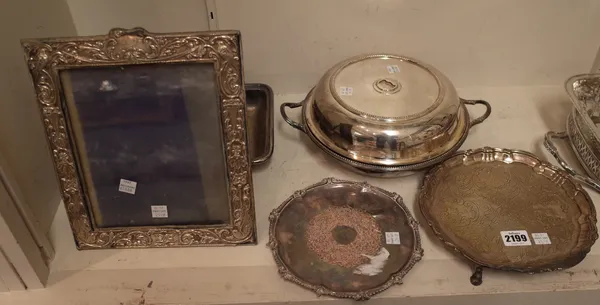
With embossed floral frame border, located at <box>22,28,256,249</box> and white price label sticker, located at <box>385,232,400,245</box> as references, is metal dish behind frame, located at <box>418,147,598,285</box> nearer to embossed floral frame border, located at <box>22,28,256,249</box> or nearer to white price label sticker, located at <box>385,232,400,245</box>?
white price label sticker, located at <box>385,232,400,245</box>

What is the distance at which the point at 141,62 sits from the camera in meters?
0.71

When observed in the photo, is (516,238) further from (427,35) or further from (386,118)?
(427,35)

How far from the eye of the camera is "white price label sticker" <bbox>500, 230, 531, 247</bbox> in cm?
86

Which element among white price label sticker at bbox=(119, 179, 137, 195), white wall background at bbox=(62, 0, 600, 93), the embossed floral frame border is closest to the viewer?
the embossed floral frame border

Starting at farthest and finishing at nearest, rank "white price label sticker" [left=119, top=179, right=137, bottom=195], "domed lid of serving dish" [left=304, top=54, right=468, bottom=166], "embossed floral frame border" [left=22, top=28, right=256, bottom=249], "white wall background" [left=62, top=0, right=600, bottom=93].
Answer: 1. "white wall background" [left=62, top=0, right=600, bottom=93]
2. "domed lid of serving dish" [left=304, top=54, right=468, bottom=166]
3. "white price label sticker" [left=119, top=179, right=137, bottom=195]
4. "embossed floral frame border" [left=22, top=28, right=256, bottom=249]

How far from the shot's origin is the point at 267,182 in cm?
98

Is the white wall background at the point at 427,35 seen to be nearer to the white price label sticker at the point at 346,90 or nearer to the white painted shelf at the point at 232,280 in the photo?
the white price label sticker at the point at 346,90

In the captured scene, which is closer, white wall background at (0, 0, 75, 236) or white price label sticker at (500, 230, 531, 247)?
white wall background at (0, 0, 75, 236)

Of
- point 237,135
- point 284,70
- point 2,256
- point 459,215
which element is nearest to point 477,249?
point 459,215

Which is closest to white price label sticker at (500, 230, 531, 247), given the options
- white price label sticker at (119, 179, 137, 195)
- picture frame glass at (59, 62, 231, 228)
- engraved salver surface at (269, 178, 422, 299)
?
engraved salver surface at (269, 178, 422, 299)

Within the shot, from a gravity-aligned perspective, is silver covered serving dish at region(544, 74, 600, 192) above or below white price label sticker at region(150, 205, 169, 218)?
above

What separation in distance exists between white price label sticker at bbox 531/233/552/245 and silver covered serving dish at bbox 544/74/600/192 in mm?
146

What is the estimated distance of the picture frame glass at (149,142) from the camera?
73 cm

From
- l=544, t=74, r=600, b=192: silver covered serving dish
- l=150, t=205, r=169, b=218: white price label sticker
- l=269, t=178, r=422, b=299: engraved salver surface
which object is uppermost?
l=544, t=74, r=600, b=192: silver covered serving dish
